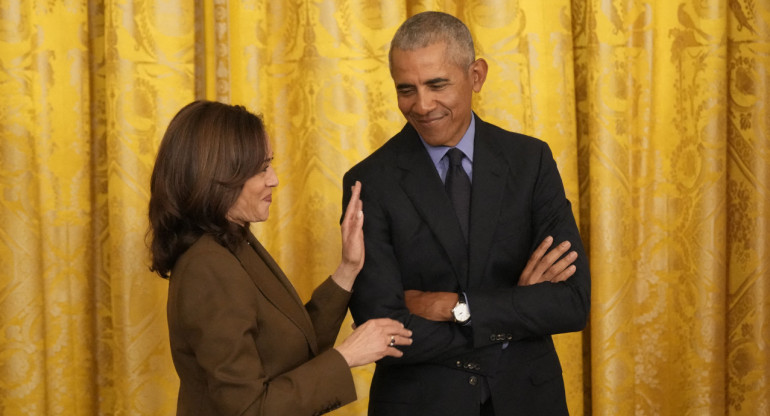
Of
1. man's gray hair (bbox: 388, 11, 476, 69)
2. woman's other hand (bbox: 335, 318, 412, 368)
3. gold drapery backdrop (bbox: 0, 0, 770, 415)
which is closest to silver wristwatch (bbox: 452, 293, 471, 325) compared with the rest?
woman's other hand (bbox: 335, 318, 412, 368)

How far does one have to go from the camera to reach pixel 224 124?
1.85 metres

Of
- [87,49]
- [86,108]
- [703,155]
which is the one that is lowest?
[703,155]

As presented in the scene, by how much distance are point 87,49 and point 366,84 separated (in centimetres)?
105

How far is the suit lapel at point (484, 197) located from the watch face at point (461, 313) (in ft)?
0.28

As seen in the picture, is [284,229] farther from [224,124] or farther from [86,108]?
[224,124]

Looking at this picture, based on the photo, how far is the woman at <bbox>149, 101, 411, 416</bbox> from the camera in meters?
1.68

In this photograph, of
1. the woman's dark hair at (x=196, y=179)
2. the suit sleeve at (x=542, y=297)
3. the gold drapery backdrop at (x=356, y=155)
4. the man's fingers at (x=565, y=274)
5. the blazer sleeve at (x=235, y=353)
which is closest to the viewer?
the blazer sleeve at (x=235, y=353)

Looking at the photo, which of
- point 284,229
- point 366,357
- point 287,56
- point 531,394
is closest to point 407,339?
point 366,357

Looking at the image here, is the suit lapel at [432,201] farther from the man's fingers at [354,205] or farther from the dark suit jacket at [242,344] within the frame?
the dark suit jacket at [242,344]

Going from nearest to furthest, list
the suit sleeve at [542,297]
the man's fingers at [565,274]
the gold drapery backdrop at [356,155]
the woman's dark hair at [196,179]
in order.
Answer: the woman's dark hair at [196,179] < the suit sleeve at [542,297] < the man's fingers at [565,274] < the gold drapery backdrop at [356,155]

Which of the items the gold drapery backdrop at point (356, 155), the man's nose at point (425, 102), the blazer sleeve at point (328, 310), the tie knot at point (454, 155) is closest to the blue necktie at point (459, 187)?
the tie knot at point (454, 155)

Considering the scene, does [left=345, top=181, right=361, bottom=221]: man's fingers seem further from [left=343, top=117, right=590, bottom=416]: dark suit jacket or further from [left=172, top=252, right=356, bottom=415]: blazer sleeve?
[left=172, top=252, right=356, bottom=415]: blazer sleeve

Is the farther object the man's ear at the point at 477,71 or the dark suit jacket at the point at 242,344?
the man's ear at the point at 477,71

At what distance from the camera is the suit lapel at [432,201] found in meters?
2.04
